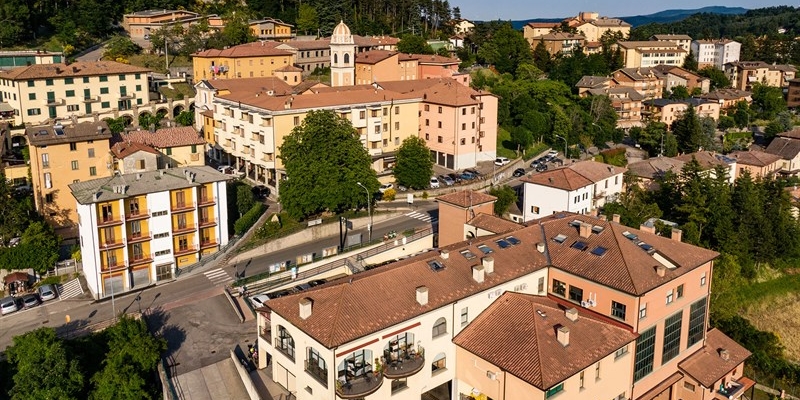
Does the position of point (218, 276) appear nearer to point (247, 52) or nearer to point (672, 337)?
point (672, 337)

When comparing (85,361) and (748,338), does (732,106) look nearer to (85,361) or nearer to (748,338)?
(748,338)

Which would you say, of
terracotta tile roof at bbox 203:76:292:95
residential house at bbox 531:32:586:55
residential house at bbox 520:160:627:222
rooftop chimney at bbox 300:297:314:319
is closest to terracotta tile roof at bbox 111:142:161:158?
terracotta tile roof at bbox 203:76:292:95

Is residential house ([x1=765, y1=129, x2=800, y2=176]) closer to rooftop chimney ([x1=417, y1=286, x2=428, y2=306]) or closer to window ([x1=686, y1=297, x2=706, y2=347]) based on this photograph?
window ([x1=686, y1=297, x2=706, y2=347])

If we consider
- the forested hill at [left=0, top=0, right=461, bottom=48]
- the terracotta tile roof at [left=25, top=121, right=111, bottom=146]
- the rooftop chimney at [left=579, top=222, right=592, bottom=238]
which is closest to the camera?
the rooftop chimney at [left=579, top=222, right=592, bottom=238]

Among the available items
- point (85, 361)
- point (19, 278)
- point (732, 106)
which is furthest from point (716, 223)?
point (732, 106)

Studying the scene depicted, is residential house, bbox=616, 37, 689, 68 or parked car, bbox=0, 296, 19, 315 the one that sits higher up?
residential house, bbox=616, 37, 689, 68
